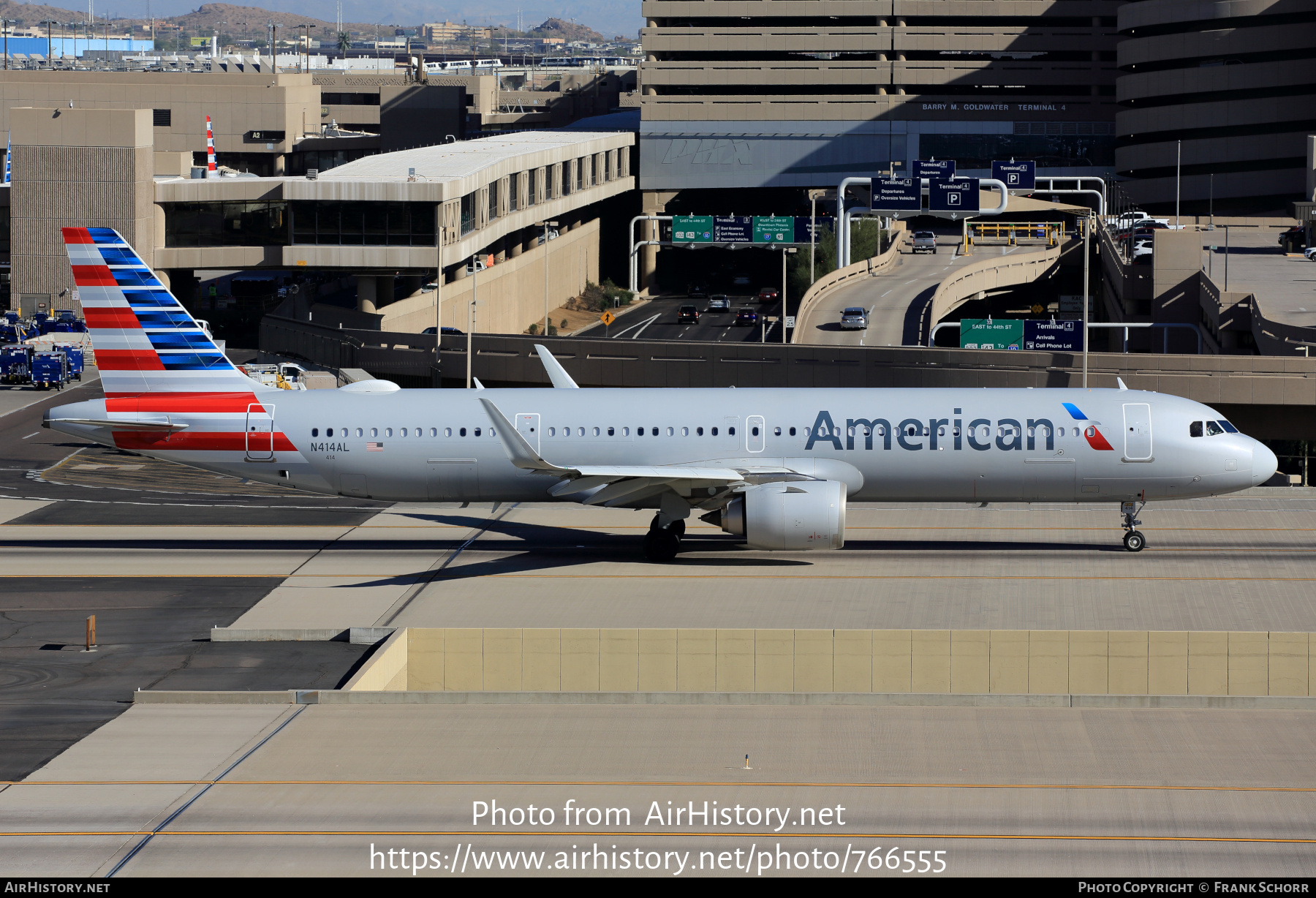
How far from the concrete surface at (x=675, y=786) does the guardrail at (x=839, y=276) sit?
196 ft

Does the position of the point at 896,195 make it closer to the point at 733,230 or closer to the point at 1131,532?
the point at 733,230

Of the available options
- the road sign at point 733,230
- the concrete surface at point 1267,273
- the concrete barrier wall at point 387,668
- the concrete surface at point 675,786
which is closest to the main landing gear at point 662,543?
the concrete barrier wall at point 387,668

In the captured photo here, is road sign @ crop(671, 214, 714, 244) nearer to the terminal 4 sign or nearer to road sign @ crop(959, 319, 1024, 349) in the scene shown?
the terminal 4 sign

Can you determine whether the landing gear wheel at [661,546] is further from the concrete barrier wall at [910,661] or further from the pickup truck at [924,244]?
the pickup truck at [924,244]

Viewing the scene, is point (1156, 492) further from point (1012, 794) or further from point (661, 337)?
point (661, 337)

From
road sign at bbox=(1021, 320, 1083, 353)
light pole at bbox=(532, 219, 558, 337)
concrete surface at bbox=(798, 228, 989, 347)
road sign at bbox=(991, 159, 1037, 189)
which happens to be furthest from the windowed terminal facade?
road sign at bbox=(1021, 320, 1083, 353)

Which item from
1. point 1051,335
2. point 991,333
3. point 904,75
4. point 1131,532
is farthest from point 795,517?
point 904,75

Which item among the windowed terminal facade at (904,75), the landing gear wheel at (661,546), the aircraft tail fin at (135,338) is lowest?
the landing gear wheel at (661,546)

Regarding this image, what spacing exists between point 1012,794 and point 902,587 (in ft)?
51.0

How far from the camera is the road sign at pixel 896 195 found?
10969cm

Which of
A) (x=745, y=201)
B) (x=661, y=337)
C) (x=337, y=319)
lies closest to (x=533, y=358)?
(x=337, y=319)

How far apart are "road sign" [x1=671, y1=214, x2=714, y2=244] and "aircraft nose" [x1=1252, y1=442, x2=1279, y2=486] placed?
94724 mm

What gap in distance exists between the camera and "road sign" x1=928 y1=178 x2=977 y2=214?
4274 inches

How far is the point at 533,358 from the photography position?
70125 mm
